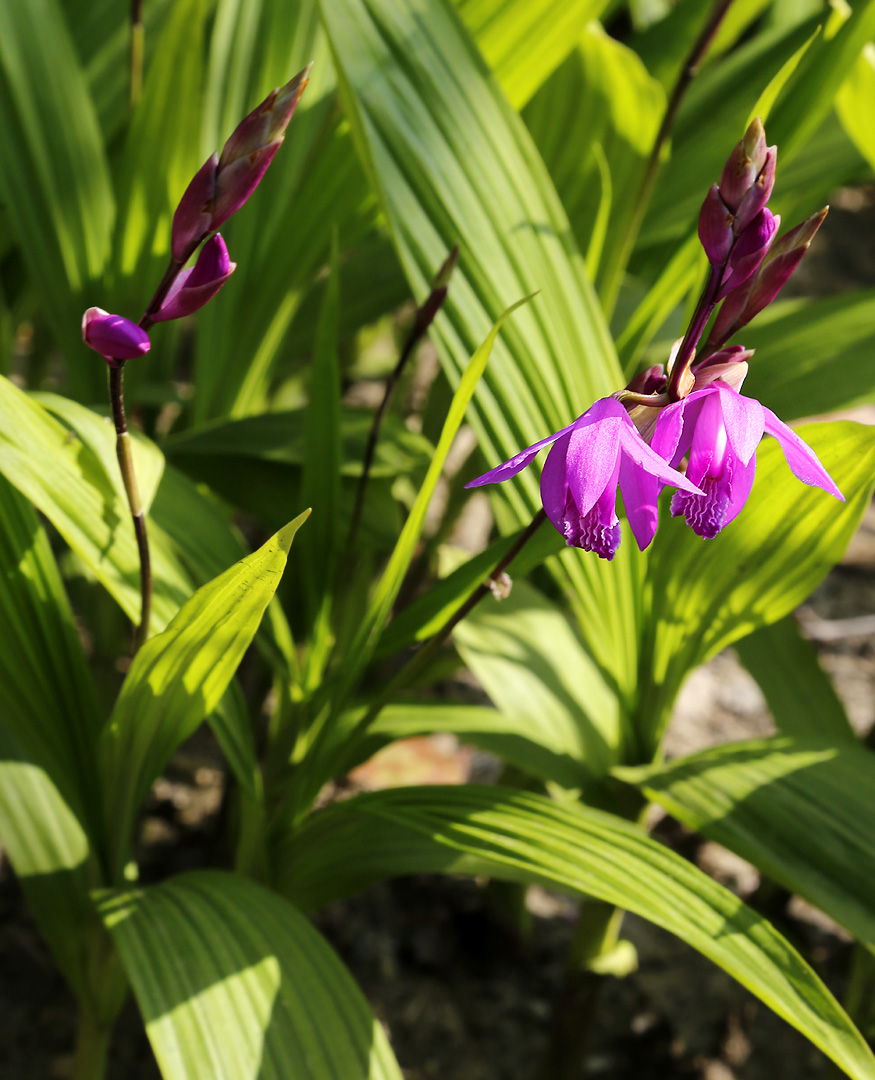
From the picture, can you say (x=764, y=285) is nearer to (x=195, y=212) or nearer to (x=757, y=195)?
(x=757, y=195)

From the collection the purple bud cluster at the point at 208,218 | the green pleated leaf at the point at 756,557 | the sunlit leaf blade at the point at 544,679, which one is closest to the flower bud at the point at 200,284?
the purple bud cluster at the point at 208,218

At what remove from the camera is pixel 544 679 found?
0.84 metres

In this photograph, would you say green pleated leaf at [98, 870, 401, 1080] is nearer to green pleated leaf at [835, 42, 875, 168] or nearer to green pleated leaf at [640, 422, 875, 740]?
green pleated leaf at [640, 422, 875, 740]

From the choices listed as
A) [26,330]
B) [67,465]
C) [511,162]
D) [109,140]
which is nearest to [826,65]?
[511,162]

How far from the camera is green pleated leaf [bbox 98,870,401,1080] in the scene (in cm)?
53

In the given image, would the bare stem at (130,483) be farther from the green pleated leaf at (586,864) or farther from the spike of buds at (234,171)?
the green pleated leaf at (586,864)

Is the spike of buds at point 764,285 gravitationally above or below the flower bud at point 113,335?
below

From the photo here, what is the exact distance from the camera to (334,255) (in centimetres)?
71

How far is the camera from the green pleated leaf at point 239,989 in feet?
1.73

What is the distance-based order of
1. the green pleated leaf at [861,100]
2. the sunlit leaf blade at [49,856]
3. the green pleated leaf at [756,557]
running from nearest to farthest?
the green pleated leaf at [756,557] → the sunlit leaf blade at [49,856] → the green pleated leaf at [861,100]

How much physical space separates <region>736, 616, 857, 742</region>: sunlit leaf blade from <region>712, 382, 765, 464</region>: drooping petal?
567mm

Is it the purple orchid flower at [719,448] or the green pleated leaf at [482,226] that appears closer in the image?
the purple orchid flower at [719,448]

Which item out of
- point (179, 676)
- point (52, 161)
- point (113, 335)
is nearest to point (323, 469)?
point (179, 676)

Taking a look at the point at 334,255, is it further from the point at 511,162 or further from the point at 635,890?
the point at 635,890
